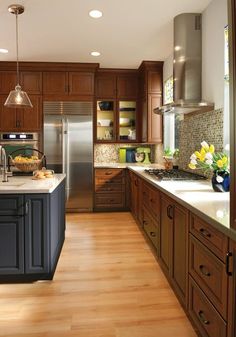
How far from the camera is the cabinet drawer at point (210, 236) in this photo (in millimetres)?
1432

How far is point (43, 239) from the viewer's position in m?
2.55

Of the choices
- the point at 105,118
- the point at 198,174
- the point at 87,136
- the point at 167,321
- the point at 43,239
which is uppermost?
the point at 105,118

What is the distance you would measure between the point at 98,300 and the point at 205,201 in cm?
114

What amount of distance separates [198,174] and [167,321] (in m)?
1.87

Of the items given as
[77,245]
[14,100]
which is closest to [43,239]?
[77,245]

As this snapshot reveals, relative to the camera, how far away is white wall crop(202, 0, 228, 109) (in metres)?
2.92

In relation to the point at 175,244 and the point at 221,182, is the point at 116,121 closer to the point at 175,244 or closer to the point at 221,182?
the point at 221,182

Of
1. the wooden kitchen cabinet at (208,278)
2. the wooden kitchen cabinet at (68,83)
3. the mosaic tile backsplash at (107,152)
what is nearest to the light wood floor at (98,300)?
the wooden kitchen cabinet at (208,278)

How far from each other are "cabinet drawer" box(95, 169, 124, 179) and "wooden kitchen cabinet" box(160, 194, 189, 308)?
103 inches

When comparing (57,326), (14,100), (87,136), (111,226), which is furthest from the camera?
(87,136)

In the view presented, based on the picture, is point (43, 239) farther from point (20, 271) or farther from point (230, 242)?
point (230, 242)

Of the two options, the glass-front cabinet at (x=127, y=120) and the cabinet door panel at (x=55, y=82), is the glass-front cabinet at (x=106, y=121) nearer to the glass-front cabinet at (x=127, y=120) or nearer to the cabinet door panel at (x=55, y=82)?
the glass-front cabinet at (x=127, y=120)

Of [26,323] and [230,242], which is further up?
[230,242]

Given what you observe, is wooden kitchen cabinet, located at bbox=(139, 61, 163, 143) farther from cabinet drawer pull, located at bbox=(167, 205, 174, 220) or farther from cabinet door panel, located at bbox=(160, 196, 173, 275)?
cabinet drawer pull, located at bbox=(167, 205, 174, 220)
